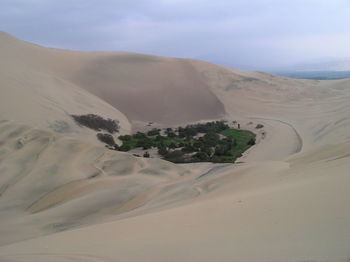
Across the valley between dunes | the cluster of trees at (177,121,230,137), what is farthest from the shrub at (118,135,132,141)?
the cluster of trees at (177,121,230,137)

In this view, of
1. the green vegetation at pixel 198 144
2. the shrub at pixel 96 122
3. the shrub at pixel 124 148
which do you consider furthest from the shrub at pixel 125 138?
the shrub at pixel 124 148

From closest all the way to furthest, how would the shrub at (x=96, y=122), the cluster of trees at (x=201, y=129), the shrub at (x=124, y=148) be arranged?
the shrub at (x=124, y=148) < the shrub at (x=96, y=122) < the cluster of trees at (x=201, y=129)

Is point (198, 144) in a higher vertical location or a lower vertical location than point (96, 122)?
lower

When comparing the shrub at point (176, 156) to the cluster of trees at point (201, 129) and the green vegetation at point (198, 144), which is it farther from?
the cluster of trees at point (201, 129)

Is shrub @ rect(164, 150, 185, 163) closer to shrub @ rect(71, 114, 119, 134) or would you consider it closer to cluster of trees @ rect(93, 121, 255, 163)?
cluster of trees @ rect(93, 121, 255, 163)

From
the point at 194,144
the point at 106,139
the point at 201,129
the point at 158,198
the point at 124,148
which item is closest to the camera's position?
the point at 158,198

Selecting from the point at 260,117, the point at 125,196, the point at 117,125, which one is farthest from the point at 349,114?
the point at 125,196

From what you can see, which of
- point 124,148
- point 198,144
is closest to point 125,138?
point 124,148

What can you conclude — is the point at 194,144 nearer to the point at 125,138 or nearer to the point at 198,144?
the point at 198,144

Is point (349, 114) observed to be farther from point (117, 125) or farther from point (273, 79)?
point (273, 79)
